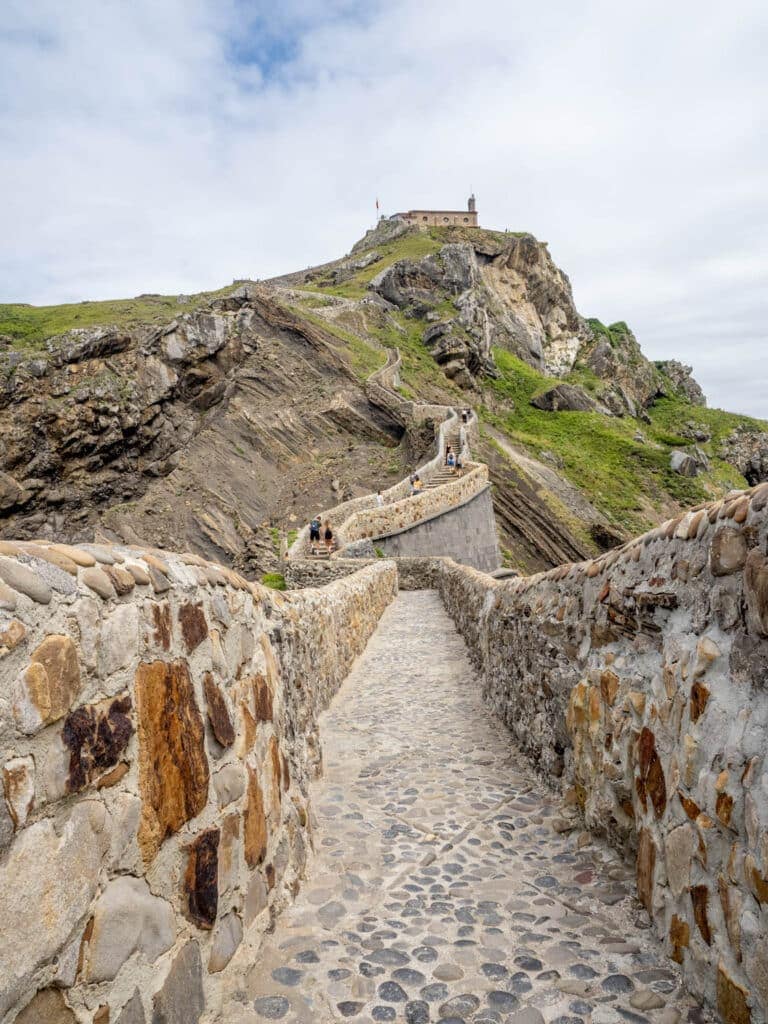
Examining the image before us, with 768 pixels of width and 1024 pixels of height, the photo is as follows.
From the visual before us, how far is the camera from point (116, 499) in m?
33.3

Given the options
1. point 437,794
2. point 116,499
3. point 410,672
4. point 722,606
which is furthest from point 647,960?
point 116,499

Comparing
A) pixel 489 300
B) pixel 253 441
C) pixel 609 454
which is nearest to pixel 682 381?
pixel 489 300

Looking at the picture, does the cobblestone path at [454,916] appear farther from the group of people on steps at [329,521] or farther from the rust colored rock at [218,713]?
the group of people on steps at [329,521]

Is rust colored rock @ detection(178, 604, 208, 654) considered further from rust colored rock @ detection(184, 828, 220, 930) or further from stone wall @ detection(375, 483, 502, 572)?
stone wall @ detection(375, 483, 502, 572)

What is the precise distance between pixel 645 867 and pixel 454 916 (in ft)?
3.03

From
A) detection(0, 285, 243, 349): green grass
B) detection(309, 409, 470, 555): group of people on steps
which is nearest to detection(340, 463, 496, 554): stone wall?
detection(309, 409, 470, 555): group of people on steps

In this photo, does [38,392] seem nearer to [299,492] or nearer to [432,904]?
[299,492]

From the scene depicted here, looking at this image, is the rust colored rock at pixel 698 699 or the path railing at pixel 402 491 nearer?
the rust colored rock at pixel 698 699

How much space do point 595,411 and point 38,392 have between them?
121 feet

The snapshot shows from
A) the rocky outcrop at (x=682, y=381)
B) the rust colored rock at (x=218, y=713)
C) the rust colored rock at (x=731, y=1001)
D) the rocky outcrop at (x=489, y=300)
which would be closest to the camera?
the rust colored rock at (x=731, y=1001)

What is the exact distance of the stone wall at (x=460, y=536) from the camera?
76.2 feet

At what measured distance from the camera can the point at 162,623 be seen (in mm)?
2346

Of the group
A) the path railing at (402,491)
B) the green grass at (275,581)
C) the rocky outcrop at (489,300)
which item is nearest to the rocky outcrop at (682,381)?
the rocky outcrop at (489,300)

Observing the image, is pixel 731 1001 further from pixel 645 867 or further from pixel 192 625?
pixel 192 625
